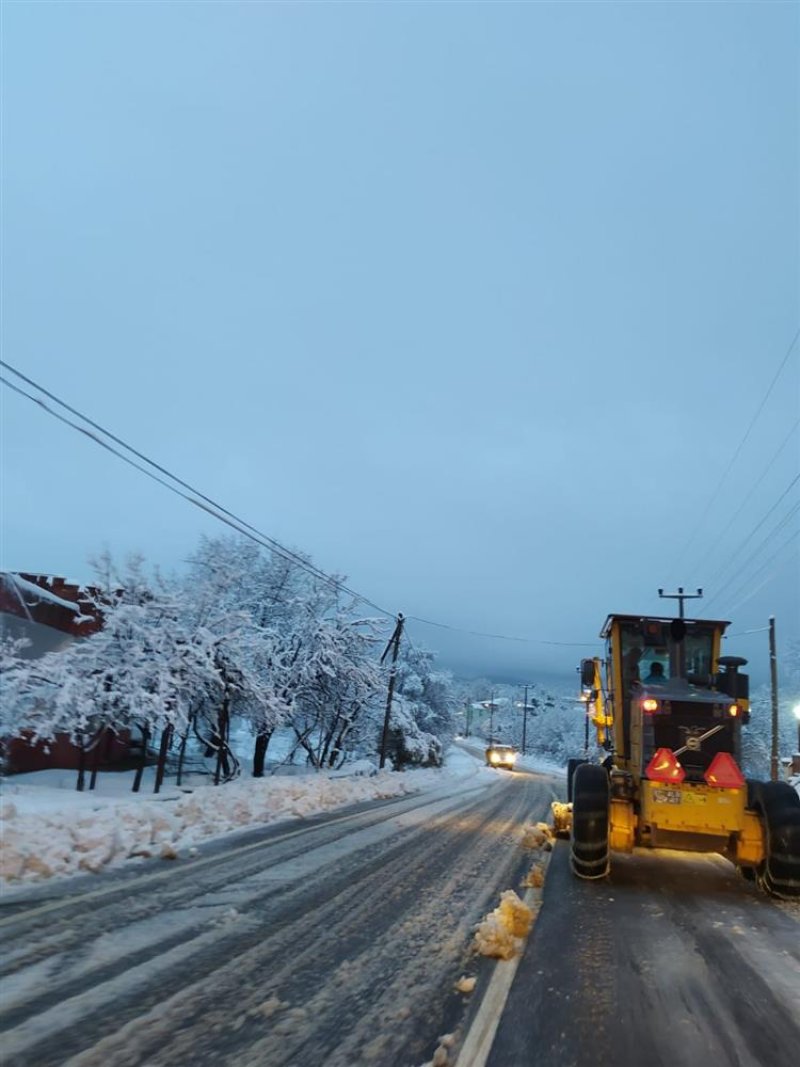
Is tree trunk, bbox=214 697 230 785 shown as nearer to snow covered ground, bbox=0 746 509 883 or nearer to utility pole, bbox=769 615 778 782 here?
snow covered ground, bbox=0 746 509 883

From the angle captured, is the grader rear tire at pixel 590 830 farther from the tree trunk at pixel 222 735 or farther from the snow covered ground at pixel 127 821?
the tree trunk at pixel 222 735

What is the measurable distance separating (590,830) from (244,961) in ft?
15.1

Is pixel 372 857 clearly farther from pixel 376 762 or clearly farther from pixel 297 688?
pixel 376 762

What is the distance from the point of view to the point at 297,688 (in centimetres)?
Result: 2683

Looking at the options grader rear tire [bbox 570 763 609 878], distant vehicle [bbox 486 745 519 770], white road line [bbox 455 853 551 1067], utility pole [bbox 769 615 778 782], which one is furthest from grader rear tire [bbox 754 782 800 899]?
distant vehicle [bbox 486 745 519 770]

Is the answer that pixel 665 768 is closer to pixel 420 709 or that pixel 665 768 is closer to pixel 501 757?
pixel 420 709

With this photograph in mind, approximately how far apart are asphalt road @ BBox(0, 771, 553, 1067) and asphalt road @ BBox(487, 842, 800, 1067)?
0.51 meters

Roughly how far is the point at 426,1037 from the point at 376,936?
1.85 meters

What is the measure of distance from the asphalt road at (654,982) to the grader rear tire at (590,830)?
0.73 feet

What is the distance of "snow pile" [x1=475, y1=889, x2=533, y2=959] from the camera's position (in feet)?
17.0

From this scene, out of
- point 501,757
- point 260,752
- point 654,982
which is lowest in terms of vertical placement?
point 501,757

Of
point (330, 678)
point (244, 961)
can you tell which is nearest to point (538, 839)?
Answer: point (244, 961)

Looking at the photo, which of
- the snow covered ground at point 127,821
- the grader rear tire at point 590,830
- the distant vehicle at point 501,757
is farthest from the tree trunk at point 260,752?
the distant vehicle at point 501,757

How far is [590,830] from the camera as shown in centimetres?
799
